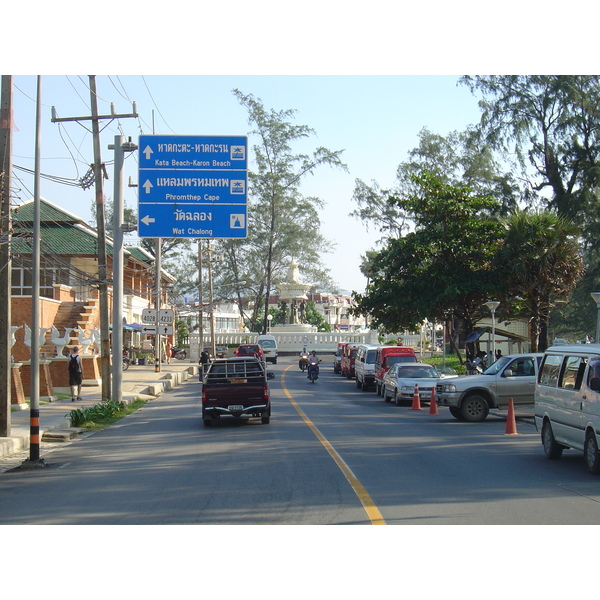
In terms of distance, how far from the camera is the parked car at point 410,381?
26203mm

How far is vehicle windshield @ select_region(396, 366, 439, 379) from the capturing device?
26969 mm

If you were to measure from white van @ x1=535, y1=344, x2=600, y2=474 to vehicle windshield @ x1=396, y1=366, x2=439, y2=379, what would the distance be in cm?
1213

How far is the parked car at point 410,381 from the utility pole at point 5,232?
1379cm

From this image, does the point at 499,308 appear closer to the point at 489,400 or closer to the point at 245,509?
the point at 489,400

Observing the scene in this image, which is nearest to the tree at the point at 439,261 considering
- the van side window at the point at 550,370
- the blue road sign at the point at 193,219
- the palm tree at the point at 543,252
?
the palm tree at the point at 543,252

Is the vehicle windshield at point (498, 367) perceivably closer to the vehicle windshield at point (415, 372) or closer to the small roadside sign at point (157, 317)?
the vehicle windshield at point (415, 372)

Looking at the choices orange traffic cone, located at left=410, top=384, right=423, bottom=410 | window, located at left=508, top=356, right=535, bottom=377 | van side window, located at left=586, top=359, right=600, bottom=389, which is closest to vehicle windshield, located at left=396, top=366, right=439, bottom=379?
orange traffic cone, located at left=410, top=384, right=423, bottom=410

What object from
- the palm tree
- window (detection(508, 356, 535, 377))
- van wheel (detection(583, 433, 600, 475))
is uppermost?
the palm tree

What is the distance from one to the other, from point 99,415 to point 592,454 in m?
14.5

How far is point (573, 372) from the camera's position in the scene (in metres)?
13.0

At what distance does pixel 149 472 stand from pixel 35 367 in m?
4.50

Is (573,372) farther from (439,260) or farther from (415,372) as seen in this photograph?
(439,260)

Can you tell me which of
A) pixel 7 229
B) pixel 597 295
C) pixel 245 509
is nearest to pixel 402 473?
pixel 245 509

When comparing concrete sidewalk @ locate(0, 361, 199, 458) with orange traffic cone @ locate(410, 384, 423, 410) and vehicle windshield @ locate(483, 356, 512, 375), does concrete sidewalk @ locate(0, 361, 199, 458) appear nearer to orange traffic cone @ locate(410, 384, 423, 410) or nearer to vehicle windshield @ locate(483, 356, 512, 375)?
orange traffic cone @ locate(410, 384, 423, 410)
